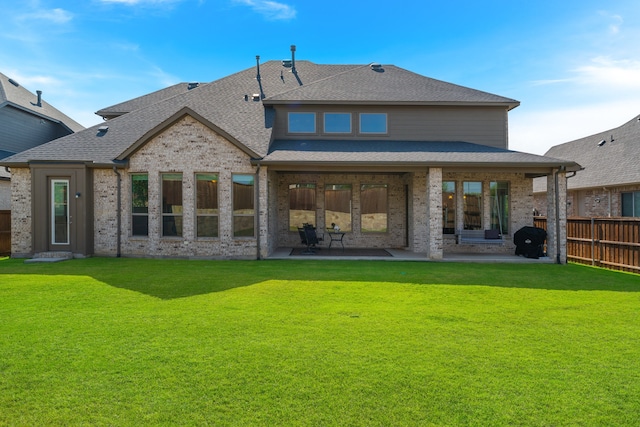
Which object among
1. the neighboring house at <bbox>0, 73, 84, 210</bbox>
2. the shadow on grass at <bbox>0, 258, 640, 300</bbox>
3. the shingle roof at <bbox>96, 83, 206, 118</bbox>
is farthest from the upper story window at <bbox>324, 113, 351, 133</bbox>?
the neighboring house at <bbox>0, 73, 84, 210</bbox>

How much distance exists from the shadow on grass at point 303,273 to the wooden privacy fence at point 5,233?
2.41 m

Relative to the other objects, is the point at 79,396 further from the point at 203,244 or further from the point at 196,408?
the point at 203,244

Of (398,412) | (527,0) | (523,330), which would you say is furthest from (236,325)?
(527,0)

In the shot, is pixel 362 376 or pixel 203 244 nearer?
pixel 362 376

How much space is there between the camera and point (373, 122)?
14875 mm

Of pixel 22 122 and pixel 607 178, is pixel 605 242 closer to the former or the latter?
pixel 607 178

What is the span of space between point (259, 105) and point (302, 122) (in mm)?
2092

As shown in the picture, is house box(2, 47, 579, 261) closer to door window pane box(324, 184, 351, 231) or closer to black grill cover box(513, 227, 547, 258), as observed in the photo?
door window pane box(324, 184, 351, 231)

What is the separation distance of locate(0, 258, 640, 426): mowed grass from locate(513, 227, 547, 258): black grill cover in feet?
14.6

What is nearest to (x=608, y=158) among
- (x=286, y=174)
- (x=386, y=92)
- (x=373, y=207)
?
(x=386, y=92)

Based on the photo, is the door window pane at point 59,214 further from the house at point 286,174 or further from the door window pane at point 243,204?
the door window pane at point 243,204

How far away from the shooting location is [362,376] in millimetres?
3818

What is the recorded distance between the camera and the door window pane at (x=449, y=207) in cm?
1429

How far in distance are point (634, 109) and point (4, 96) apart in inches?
1344
